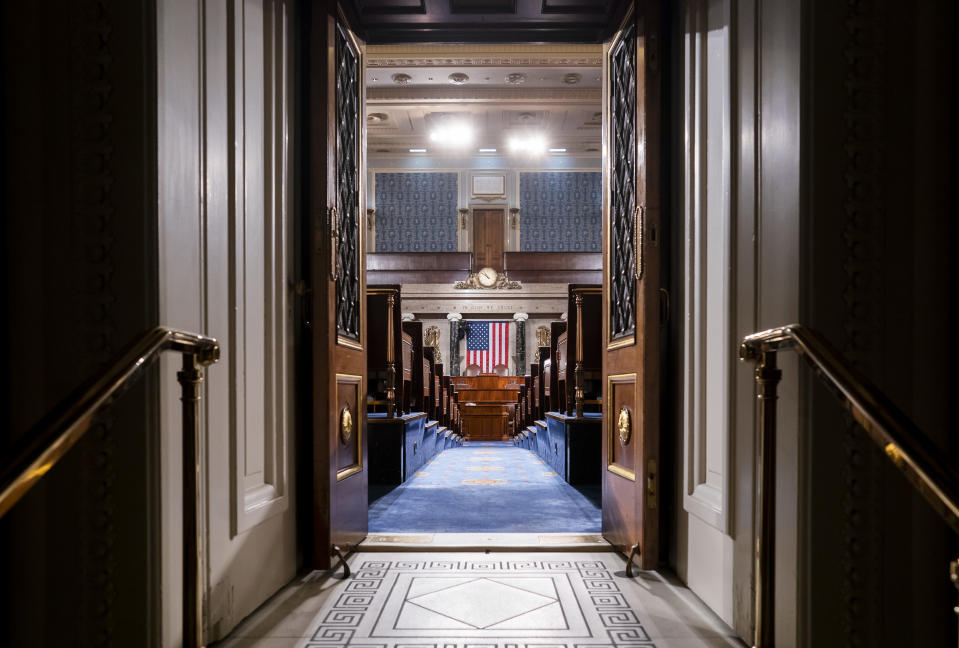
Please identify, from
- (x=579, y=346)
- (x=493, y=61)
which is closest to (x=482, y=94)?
(x=493, y=61)

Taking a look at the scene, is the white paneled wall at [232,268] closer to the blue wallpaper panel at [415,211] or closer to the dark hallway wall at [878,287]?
the dark hallway wall at [878,287]

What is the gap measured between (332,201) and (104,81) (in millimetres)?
1163

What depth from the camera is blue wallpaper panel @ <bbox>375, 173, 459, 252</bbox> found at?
1531 centimetres

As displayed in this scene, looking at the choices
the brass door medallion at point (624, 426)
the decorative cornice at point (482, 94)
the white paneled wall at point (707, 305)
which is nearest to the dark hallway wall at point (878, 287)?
the white paneled wall at point (707, 305)

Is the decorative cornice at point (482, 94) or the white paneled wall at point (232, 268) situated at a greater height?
the decorative cornice at point (482, 94)

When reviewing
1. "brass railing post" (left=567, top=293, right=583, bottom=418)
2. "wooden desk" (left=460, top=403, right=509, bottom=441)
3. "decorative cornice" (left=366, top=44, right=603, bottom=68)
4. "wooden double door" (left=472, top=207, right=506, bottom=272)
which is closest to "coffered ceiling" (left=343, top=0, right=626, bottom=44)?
"brass railing post" (left=567, top=293, right=583, bottom=418)

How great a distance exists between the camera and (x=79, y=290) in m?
1.56

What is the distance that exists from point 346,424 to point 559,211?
13154 mm

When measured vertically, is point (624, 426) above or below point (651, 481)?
above

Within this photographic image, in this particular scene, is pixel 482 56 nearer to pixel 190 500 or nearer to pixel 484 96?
pixel 484 96

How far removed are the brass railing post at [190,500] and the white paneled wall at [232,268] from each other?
173 millimetres

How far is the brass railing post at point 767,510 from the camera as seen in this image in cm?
146

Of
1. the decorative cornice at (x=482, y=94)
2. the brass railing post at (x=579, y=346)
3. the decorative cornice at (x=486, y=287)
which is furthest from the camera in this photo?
the decorative cornice at (x=486, y=287)

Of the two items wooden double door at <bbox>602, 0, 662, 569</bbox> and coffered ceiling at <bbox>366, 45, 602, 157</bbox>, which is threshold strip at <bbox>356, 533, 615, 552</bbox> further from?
coffered ceiling at <bbox>366, 45, 602, 157</bbox>
